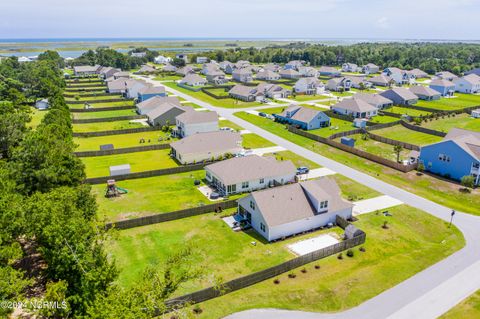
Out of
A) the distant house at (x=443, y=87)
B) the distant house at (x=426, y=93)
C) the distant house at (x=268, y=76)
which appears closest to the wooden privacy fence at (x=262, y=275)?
the distant house at (x=426, y=93)

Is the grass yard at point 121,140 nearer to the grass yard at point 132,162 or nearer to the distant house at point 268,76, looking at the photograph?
the grass yard at point 132,162

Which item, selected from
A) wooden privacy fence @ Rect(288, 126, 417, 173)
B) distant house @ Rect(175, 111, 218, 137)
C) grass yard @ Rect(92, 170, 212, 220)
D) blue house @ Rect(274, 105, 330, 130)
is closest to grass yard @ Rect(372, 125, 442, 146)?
blue house @ Rect(274, 105, 330, 130)

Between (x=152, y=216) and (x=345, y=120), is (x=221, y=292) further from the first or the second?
(x=345, y=120)

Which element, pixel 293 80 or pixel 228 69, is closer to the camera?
pixel 293 80

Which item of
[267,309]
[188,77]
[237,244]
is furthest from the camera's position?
[188,77]

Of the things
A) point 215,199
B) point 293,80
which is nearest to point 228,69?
point 293,80

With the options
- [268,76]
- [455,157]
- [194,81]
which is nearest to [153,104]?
[194,81]
